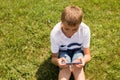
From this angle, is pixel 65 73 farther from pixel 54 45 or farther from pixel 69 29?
pixel 69 29

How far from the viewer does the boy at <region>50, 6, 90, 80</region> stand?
426cm

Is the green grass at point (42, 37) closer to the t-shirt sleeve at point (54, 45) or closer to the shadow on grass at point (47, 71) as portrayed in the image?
the shadow on grass at point (47, 71)

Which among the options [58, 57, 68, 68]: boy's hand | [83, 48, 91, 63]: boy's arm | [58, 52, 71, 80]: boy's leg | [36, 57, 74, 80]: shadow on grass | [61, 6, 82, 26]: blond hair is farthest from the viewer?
[36, 57, 74, 80]: shadow on grass

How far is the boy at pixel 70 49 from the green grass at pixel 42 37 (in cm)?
29

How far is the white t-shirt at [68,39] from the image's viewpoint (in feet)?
14.0

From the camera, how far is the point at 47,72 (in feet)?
15.2

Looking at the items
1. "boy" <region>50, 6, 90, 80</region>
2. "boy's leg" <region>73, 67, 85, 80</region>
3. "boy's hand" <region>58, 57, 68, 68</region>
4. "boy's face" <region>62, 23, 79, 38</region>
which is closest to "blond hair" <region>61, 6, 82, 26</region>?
"boy's face" <region>62, 23, 79, 38</region>

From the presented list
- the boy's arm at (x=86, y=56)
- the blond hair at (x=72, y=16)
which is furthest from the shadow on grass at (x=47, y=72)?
the blond hair at (x=72, y=16)

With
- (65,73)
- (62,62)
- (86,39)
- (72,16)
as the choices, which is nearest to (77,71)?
(65,73)

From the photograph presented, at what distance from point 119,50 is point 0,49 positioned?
1902 millimetres

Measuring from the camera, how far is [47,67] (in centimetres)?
472

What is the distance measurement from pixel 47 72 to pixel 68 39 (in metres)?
0.66

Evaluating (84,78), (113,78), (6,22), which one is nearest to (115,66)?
(113,78)

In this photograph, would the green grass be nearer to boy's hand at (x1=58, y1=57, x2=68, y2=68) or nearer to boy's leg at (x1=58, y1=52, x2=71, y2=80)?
boy's leg at (x1=58, y1=52, x2=71, y2=80)
